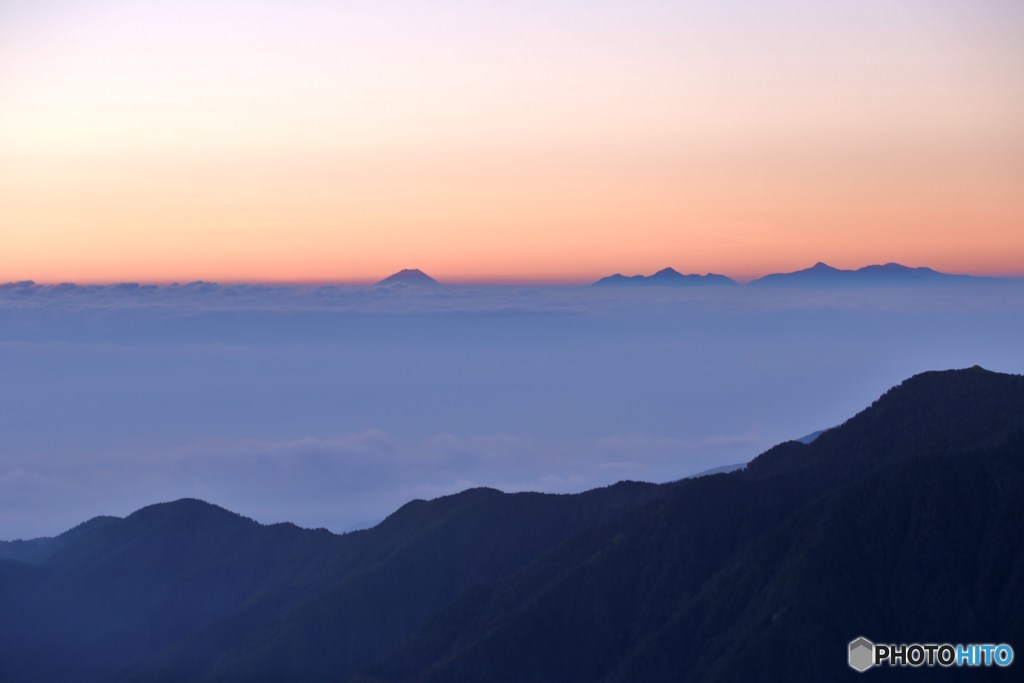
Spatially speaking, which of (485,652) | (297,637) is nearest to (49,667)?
(297,637)

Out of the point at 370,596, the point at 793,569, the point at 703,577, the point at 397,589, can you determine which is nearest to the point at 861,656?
the point at 793,569

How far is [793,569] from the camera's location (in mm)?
119125

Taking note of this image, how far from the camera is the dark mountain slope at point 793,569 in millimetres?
114875

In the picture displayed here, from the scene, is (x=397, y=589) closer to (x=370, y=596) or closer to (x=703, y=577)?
(x=370, y=596)

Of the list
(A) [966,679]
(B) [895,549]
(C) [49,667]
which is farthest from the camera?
(C) [49,667]

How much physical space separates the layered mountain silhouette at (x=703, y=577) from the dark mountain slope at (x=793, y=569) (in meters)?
0.20

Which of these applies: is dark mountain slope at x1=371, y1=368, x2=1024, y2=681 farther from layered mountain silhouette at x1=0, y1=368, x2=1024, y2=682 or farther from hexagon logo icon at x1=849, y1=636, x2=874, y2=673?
hexagon logo icon at x1=849, y1=636, x2=874, y2=673

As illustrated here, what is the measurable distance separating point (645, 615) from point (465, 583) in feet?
134

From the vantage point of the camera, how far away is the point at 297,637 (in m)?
164

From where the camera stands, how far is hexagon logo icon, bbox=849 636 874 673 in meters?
112

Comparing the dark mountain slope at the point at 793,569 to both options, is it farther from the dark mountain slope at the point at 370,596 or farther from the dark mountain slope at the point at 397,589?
the dark mountain slope at the point at 370,596

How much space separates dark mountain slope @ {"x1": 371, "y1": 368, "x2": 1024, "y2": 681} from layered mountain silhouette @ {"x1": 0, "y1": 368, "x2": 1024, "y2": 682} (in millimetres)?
195

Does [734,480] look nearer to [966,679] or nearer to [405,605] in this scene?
[966,679]

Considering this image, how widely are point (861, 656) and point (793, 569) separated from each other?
10.3 m
